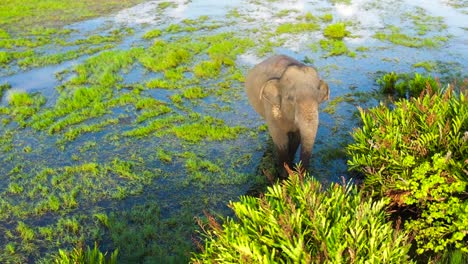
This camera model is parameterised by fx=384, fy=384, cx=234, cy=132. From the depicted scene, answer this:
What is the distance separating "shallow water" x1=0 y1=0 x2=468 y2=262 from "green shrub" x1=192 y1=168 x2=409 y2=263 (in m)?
2.15

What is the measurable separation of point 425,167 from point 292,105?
2.55 metres

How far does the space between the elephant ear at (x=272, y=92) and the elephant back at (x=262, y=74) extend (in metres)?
0.56

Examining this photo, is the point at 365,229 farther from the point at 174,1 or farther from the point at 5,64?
the point at 174,1

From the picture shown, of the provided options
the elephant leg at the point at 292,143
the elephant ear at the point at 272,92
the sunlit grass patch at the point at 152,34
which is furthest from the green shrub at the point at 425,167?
the sunlit grass patch at the point at 152,34

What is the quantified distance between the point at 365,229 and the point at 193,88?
9.29m

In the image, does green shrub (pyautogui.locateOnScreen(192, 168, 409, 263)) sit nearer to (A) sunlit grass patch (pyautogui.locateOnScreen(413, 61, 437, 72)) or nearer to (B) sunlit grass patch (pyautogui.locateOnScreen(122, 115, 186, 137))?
(B) sunlit grass patch (pyautogui.locateOnScreen(122, 115, 186, 137))

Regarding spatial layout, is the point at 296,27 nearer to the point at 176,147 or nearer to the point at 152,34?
the point at 152,34

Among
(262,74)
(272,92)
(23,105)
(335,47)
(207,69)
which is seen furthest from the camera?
(335,47)

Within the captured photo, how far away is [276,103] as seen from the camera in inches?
290

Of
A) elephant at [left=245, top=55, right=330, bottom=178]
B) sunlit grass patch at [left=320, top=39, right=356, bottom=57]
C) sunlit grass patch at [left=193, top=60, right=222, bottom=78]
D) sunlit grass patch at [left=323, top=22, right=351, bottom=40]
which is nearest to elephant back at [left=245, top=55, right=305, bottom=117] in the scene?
elephant at [left=245, top=55, right=330, bottom=178]

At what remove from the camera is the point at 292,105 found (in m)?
7.00

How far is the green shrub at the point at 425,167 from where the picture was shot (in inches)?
197

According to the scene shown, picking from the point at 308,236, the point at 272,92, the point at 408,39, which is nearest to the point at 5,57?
the point at 272,92

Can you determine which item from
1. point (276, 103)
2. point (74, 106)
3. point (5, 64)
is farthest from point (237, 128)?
point (5, 64)
